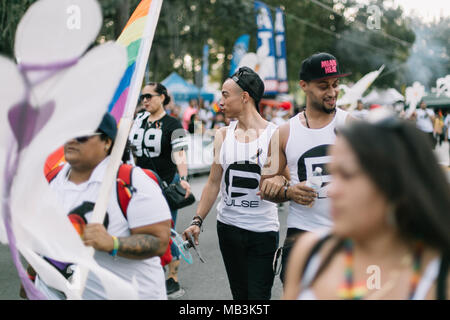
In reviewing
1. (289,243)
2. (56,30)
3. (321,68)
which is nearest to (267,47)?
(321,68)

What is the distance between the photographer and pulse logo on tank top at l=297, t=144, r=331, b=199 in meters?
3.28

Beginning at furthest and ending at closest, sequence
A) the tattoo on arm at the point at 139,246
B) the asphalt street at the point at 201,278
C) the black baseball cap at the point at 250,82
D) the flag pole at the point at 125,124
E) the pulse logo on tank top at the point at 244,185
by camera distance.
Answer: the asphalt street at the point at 201,278 → the black baseball cap at the point at 250,82 → the pulse logo on tank top at the point at 244,185 → the tattoo on arm at the point at 139,246 → the flag pole at the point at 125,124

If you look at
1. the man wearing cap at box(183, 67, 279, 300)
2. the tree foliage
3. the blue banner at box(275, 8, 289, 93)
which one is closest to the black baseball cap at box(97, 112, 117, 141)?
the man wearing cap at box(183, 67, 279, 300)

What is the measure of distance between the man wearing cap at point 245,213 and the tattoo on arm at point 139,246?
3.92 ft

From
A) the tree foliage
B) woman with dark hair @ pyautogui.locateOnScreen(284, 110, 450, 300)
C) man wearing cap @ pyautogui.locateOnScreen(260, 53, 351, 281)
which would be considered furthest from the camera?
the tree foliage

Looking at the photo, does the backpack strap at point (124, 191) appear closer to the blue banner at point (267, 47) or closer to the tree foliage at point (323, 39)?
the tree foliage at point (323, 39)

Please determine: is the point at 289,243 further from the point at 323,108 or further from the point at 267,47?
the point at 267,47

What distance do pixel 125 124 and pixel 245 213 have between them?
1.51m

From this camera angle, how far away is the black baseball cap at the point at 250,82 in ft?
13.0

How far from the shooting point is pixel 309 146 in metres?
3.33

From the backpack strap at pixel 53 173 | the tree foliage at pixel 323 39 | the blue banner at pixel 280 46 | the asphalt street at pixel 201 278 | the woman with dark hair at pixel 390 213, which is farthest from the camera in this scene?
the tree foliage at pixel 323 39

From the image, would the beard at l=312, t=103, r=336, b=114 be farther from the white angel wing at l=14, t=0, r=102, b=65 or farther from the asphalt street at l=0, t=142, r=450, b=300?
the white angel wing at l=14, t=0, r=102, b=65

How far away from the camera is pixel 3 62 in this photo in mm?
1744

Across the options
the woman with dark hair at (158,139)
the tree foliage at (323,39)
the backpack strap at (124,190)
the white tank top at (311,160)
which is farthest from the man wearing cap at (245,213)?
the tree foliage at (323,39)
